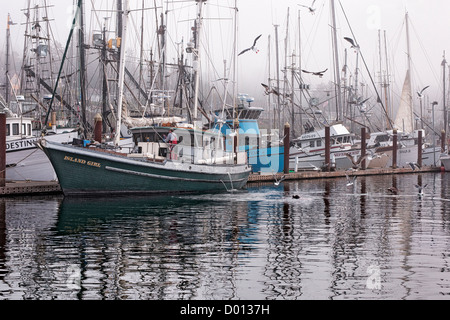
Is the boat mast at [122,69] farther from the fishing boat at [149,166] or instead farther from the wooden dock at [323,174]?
the wooden dock at [323,174]

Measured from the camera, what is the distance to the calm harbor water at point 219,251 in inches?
420

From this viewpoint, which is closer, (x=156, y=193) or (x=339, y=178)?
(x=156, y=193)

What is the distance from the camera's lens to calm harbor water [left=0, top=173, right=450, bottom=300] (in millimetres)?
10672

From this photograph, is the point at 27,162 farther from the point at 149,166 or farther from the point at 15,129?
the point at 149,166

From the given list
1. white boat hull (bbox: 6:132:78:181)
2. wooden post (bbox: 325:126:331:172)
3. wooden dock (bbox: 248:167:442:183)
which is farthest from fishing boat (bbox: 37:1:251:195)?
wooden post (bbox: 325:126:331:172)

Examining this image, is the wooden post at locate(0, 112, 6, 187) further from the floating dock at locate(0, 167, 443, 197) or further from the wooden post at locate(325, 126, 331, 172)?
the wooden post at locate(325, 126, 331, 172)

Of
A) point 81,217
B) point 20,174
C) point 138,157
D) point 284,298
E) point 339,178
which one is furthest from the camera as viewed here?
point 339,178

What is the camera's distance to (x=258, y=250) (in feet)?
48.6

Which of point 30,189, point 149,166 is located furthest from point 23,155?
point 149,166
